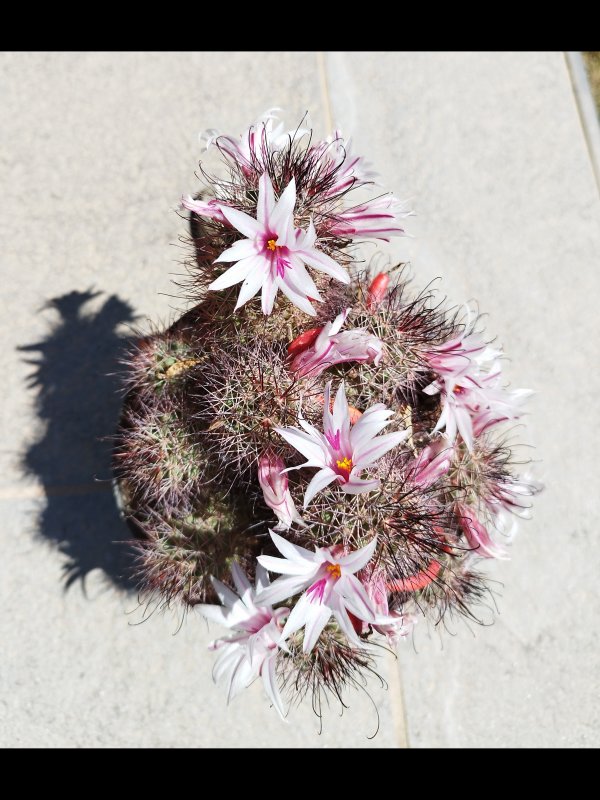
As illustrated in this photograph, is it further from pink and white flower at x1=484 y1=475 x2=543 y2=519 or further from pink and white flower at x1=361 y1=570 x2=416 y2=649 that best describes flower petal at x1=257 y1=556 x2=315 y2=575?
pink and white flower at x1=484 y1=475 x2=543 y2=519

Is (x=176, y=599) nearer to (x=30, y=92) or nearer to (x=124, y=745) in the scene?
(x=124, y=745)

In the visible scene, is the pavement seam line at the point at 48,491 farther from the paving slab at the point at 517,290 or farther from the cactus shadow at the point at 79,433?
the paving slab at the point at 517,290

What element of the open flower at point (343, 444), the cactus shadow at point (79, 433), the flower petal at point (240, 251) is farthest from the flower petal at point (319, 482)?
the cactus shadow at point (79, 433)

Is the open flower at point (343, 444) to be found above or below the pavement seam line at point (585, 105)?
below

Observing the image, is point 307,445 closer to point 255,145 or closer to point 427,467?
point 427,467

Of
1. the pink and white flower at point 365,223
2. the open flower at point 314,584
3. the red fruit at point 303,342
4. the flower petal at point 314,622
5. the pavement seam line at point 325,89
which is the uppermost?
the pavement seam line at point 325,89

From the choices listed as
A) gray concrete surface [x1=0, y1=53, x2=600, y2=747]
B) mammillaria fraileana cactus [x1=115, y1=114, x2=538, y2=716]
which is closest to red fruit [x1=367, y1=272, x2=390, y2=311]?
mammillaria fraileana cactus [x1=115, y1=114, x2=538, y2=716]

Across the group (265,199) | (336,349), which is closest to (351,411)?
(336,349)
